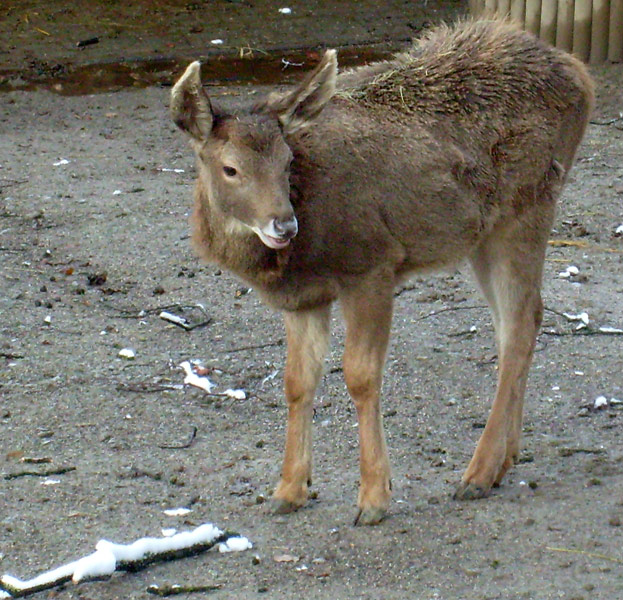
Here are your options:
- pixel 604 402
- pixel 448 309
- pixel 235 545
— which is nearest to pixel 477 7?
pixel 448 309

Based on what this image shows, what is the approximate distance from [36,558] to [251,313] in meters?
3.47

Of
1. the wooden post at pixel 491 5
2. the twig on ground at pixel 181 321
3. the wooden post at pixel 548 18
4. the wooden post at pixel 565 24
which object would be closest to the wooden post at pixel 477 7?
the wooden post at pixel 491 5

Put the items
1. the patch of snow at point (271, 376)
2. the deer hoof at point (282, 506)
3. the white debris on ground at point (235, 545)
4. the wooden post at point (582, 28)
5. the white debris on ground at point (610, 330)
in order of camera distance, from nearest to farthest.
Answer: the white debris on ground at point (235, 545)
the deer hoof at point (282, 506)
the patch of snow at point (271, 376)
the white debris on ground at point (610, 330)
the wooden post at point (582, 28)

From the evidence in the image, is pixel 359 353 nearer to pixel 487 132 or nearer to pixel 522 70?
pixel 487 132

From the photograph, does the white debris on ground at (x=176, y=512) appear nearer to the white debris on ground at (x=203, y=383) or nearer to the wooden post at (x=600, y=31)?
the white debris on ground at (x=203, y=383)

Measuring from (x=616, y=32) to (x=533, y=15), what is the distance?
A: 103 centimetres

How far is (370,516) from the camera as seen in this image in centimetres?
572

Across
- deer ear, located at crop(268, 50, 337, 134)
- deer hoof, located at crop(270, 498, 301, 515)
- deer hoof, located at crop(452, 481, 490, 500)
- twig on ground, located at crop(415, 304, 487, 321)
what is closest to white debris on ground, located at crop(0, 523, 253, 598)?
deer hoof, located at crop(270, 498, 301, 515)

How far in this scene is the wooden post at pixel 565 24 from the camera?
554 inches

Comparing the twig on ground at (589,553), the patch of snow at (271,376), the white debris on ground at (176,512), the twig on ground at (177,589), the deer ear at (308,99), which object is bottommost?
the patch of snow at (271,376)

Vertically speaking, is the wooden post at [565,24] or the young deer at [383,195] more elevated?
the young deer at [383,195]

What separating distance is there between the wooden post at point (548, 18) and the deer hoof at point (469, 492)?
932 cm

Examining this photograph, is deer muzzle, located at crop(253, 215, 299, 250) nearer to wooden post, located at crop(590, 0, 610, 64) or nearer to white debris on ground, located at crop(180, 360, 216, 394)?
white debris on ground, located at crop(180, 360, 216, 394)

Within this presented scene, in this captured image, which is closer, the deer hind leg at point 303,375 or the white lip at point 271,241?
the white lip at point 271,241
